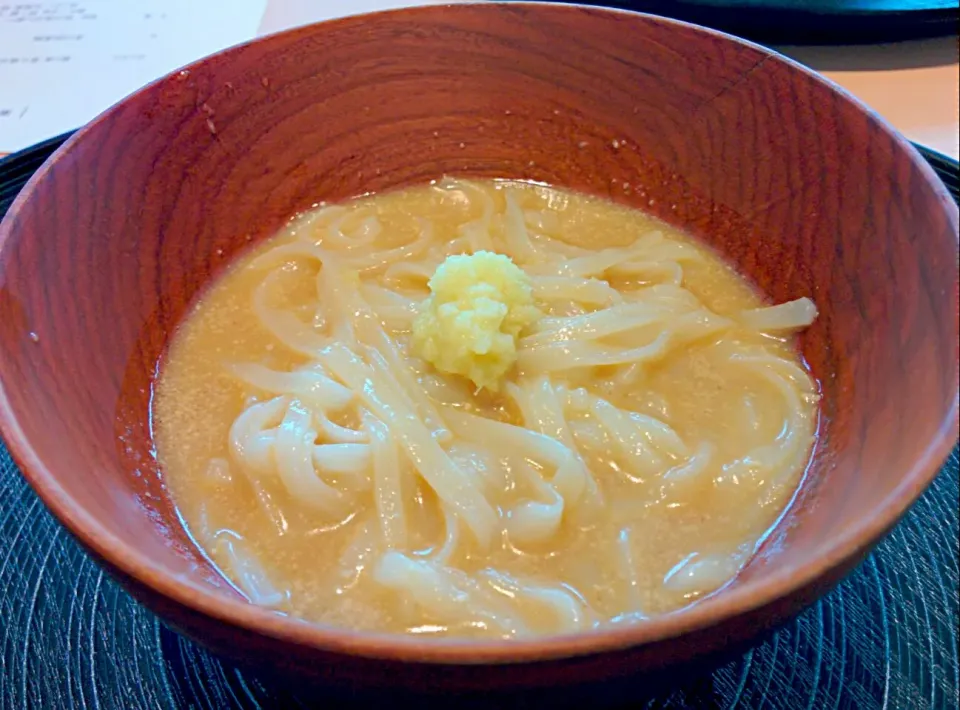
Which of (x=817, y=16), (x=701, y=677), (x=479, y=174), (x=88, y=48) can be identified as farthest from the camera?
(x=88, y=48)

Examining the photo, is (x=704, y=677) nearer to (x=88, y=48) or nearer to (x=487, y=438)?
(x=487, y=438)

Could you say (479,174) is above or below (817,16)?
below

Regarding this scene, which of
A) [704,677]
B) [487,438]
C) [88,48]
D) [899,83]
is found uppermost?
[88,48]

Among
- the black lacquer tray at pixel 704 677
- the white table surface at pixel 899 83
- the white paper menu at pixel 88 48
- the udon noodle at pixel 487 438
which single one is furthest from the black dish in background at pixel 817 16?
the black lacquer tray at pixel 704 677

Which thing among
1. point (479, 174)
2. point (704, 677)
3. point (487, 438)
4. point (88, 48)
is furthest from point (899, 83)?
point (88, 48)

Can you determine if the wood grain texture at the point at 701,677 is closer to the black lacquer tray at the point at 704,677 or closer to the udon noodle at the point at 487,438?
the black lacquer tray at the point at 704,677

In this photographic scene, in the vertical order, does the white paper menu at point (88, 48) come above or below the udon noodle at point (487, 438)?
above
